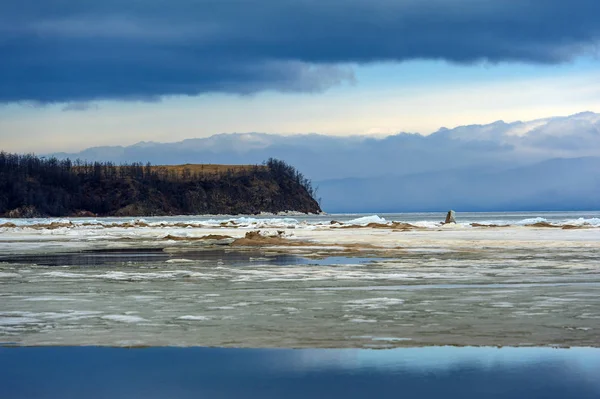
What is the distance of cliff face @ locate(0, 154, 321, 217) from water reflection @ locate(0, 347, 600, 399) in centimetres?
15526

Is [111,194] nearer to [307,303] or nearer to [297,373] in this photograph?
[307,303]

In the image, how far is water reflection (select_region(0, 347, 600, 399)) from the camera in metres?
5.64

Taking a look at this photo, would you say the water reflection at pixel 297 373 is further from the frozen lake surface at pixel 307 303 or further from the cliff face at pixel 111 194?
the cliff face at pixel 111 194

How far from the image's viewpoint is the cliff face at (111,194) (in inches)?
6388

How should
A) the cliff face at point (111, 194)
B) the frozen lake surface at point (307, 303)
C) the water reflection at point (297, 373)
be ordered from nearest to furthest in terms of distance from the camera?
the water reflection at point (297, 373), the frozen lake surface at point (307, 303), the cliff face at point (111, 194)

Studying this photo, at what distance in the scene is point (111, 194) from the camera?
598 ft

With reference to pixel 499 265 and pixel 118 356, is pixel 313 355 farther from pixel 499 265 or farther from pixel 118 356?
pixel 499 265

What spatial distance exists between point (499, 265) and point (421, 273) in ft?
8.68

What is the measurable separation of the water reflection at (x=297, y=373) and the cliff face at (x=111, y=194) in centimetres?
15526

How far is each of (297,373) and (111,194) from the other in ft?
593

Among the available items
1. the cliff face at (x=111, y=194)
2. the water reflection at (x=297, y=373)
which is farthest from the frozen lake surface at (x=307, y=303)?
the cliff face at (x=111, y=194)

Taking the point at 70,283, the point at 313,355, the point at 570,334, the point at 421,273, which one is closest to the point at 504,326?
the point at 570,334

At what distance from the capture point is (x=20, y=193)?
6314 inches

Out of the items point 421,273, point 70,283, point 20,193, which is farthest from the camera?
point 20,193
